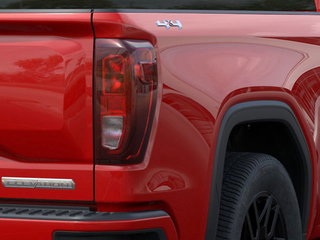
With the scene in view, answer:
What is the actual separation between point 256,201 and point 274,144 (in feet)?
1.38

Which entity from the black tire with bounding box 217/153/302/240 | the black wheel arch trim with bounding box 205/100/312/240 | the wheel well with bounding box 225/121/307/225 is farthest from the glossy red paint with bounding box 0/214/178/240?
the wheel well with bounding box 225/121/307/225

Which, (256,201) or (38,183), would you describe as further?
(256,201)

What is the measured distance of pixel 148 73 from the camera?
3035 mm

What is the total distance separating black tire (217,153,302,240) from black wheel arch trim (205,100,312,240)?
132 millimetres

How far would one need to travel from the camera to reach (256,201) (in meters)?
3.78

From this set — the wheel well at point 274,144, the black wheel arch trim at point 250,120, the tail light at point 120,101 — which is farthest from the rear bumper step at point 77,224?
the wheel well at point 274,144

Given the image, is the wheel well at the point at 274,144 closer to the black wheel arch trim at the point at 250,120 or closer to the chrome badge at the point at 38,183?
the black wheel arch trim at the point at 250,120

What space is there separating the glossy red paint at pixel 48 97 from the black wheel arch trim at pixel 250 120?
61 cm

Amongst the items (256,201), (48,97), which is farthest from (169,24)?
(256,201)

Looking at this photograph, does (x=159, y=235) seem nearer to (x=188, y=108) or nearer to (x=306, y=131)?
(x=188, y=108)

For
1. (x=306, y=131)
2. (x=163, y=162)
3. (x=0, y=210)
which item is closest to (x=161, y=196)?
(x=163, y=162)

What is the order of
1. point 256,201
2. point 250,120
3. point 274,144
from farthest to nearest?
point 274,144
point 256,201
point 250,120

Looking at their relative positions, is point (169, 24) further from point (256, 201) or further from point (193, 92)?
point (256, 201)

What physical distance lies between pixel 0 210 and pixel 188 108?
0.79 m
